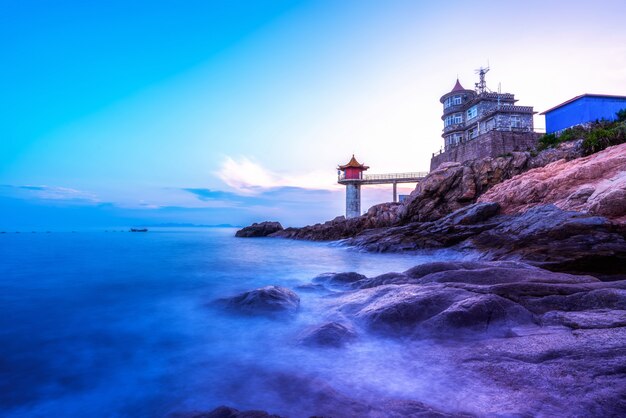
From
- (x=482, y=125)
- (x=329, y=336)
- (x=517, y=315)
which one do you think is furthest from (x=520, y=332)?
(x=482, y=125)

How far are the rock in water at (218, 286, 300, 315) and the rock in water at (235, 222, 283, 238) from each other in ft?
141

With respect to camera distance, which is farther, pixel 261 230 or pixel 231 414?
pixel 261 230

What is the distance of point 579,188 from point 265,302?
13.9 metres

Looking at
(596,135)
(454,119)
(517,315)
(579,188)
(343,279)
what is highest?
(454,119)

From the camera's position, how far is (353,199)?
159 ft

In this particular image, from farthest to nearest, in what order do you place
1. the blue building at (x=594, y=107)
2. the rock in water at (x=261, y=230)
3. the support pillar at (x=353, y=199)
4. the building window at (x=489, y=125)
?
the rock in water at (x=261, y=230) < the support pillar at (x=353, y=199) < the building window at (x=489, y=125) < the blue building at (x=594, y=107)

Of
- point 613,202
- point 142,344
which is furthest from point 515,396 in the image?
point 613,202

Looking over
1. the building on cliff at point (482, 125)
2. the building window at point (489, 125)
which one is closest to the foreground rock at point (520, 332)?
the building on cliff at point (482, 125)

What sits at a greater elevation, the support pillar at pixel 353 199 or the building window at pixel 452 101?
the building window at pixel 452 101

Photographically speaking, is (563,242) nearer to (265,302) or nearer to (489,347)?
(489,347)

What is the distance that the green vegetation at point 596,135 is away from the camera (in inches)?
740

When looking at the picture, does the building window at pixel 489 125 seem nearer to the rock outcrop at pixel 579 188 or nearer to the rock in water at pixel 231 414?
the rock outcrop at pixel 579 188

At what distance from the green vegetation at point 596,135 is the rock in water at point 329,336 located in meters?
22.3

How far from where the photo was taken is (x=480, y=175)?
86.8 ft
